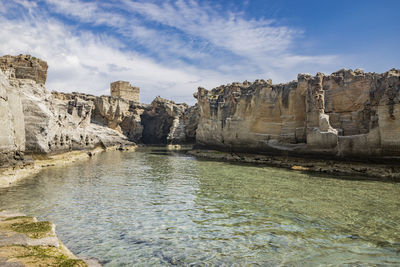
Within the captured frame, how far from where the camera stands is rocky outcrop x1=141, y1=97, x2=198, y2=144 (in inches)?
2318

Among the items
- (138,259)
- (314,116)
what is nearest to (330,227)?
(138,259)

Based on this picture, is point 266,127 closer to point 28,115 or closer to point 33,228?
point 28,115

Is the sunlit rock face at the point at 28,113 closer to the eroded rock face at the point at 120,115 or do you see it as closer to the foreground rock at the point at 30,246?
the foreground rock at the point at 30,246

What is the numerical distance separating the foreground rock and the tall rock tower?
59113 mm

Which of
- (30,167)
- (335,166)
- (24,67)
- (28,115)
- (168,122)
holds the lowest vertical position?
(30,167)

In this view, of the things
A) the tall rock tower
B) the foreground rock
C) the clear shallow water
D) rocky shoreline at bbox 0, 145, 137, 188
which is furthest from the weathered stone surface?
the tall rock tower

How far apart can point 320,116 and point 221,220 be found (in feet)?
52.6

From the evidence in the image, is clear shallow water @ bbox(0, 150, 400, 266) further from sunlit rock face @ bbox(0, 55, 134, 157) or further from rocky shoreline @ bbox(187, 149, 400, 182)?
sunlit rock face @ bbox(0, 55, 134, 157)

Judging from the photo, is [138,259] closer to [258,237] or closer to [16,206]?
[258,237]

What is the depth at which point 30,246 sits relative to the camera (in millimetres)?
5199

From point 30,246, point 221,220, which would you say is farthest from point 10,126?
point 221,220

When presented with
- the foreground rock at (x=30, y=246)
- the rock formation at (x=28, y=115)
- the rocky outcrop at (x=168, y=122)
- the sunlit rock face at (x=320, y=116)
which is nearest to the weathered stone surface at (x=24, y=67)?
the rock formation at (x=28, y=115)

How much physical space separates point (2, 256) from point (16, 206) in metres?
6.99

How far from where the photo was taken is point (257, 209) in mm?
10336
